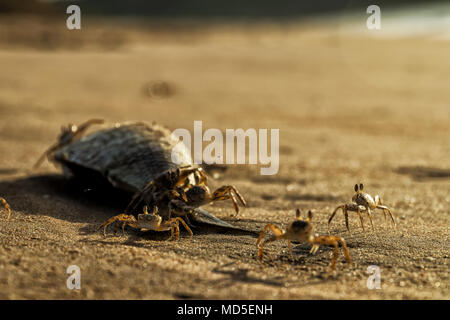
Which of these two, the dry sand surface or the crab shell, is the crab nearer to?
the crab shell

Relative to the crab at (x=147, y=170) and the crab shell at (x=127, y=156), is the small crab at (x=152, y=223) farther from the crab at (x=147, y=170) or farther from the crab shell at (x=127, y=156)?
the crab shell at (x=127, y=156)

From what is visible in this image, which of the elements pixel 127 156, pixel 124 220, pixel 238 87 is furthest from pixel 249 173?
pixel 238 87

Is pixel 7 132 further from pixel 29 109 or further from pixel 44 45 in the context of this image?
pixel 44 45

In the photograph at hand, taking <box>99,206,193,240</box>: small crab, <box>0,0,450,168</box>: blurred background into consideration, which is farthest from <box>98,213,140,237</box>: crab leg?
<box>0,0,450,168</box>: blurred background

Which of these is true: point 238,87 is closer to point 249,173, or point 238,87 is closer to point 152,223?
point 249,173

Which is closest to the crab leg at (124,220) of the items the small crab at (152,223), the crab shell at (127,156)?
the small crab at (152,223)
